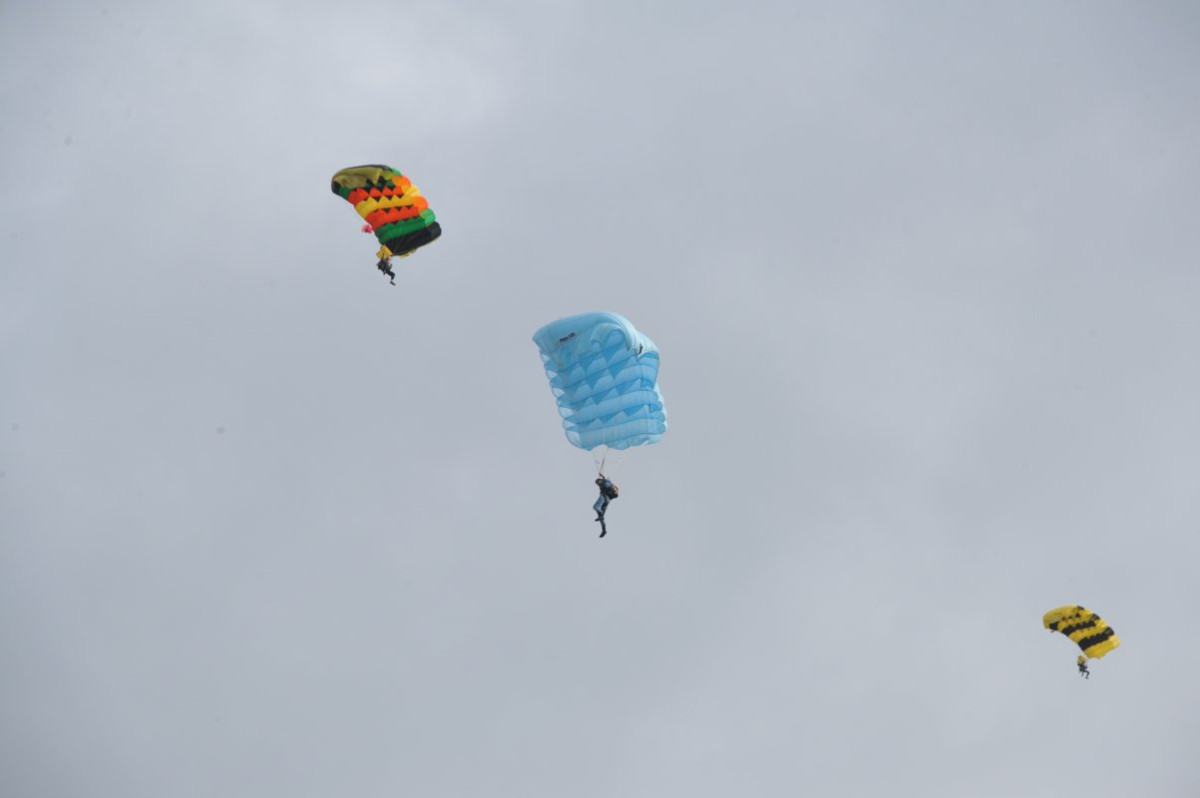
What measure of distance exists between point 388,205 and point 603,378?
24.8 feet

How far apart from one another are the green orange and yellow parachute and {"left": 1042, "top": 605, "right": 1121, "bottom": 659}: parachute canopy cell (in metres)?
26.1

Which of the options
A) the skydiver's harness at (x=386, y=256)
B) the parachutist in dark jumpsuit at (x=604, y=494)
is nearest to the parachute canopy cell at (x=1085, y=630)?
the parachutist in dark jumpsuit at (x=604, y=494)

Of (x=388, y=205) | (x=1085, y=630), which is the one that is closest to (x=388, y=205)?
(x=388, y=205)

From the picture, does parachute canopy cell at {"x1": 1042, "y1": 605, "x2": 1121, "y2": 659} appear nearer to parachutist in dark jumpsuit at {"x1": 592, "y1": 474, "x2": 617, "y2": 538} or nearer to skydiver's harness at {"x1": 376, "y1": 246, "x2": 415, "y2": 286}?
parachutist in dark jumpsuit at {"x1": 592, "y1": 474, "x2": 617, "y2": 538}

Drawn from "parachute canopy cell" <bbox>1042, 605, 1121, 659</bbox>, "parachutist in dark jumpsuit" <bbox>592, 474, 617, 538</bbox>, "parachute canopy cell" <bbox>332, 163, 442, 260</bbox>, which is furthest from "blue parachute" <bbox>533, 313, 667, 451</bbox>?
"parachute canopy cell" <bbox>1042, 605, 1121, 659</bbox>

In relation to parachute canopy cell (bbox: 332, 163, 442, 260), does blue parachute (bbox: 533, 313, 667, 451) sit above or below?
below

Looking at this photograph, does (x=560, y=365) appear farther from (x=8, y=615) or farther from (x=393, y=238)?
(x=8, y=615)

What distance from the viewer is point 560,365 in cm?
3669

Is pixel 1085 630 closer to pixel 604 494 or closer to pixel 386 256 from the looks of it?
pixel 604 494

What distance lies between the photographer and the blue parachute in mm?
35969

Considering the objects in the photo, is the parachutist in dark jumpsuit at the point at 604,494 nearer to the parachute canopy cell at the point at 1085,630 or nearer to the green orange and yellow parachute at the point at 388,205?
the green orange and yellow parachute at the point at 388,205

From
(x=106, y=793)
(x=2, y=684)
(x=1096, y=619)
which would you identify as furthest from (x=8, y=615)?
(x=1096, y=619)

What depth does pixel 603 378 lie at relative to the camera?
120 feet

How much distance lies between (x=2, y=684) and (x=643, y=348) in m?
143
